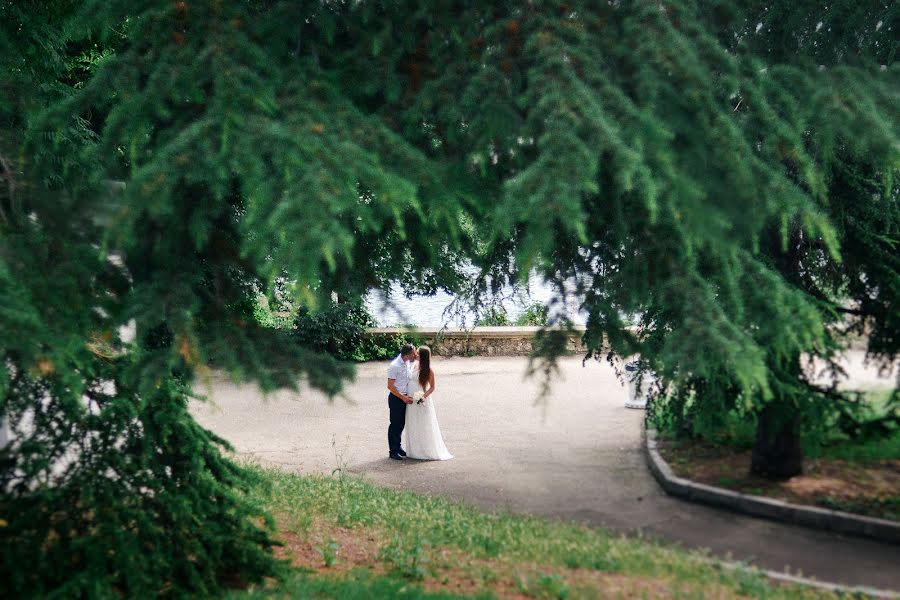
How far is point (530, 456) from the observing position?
39.9 feet

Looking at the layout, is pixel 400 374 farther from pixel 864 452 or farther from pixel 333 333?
pixel 333 333

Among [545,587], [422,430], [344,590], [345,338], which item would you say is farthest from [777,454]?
[345,338]

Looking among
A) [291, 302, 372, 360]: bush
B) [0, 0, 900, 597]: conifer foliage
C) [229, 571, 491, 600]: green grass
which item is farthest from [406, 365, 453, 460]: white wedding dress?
[291, 302, 372, 360]: bush

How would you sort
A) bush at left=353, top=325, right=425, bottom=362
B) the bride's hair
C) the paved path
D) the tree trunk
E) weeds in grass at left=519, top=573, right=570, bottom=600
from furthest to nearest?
bush at left=353, top=325, right=425, bottom=362
the bride's hair
the tree trunk
the paved path
weeds in grass at left=519, top=573, right=570, bottom=600

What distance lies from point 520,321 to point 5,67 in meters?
16.9

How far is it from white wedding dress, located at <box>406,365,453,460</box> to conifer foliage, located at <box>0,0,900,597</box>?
5.57 m

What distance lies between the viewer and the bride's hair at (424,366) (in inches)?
468

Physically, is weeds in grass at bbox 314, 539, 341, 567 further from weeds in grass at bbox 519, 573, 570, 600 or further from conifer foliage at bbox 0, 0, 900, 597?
weeds in grass at bbox 519, 573, 570, 600

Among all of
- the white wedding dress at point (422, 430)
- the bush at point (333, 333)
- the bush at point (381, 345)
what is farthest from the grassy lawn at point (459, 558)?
the bush at point (381, 345)

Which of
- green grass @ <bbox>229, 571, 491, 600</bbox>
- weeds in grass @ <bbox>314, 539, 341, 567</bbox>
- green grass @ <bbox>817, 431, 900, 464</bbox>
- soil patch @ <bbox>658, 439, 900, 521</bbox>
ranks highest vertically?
green grass @ <bbox>817, 431, 900, 464</bbox>

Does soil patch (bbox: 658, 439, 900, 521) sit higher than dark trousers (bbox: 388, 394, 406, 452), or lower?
lower

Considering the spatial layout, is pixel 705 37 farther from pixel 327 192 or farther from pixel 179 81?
pixel 179 81

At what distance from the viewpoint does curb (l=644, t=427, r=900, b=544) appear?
866 cm

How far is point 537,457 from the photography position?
12102 millimetres
